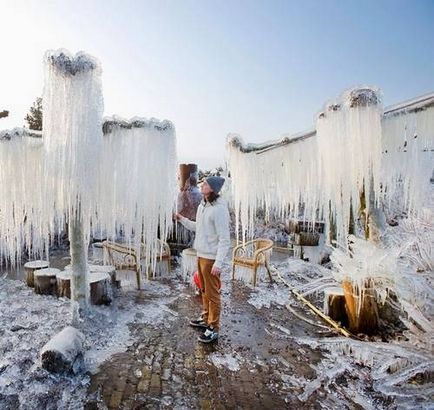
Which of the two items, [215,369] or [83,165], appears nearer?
[215,369]

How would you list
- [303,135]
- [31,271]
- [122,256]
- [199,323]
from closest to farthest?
1. [199,323]
2. [303,135]
3. [31,271]
4. [122,256]

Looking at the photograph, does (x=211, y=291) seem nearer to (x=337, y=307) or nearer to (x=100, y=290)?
(x=337, y=307)

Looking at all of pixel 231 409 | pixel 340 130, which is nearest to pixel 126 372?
pixel 231 409

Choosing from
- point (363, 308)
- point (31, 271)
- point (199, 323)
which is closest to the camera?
point (363, 308)

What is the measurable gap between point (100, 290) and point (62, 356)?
70.1 inches

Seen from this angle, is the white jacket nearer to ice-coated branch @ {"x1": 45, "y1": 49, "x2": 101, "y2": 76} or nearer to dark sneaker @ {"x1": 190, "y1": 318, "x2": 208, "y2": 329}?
dark sneaker @ {"x1": 190, "y1": 318, "x2": 208, "y2": 329}

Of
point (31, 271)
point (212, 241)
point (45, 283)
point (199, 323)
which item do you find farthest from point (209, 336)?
point (31, 271)

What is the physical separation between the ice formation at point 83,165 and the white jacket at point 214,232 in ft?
2.86

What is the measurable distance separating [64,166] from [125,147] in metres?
0.82

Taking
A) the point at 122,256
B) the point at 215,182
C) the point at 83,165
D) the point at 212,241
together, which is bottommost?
the point at 122,256

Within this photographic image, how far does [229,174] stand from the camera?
6.19 metres

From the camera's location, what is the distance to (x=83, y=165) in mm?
3279

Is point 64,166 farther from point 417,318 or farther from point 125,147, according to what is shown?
point 417,318

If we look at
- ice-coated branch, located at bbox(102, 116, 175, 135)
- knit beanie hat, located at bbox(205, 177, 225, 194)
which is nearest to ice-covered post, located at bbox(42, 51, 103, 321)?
ice-coated branch, located at bbox(102, 116, 175, 135)
